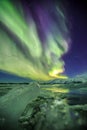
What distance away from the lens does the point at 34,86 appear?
291 cm

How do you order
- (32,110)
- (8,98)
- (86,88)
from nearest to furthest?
1. (32,110)
2. (8,98)
3. (86,88)

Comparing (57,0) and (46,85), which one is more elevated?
(57,0)

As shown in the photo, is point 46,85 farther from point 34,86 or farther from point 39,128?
point 39,128

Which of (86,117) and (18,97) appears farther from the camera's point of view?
(18,97)

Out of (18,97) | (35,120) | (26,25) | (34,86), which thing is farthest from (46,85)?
(26,25)

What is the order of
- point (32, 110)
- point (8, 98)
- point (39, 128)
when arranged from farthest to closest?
point (8, 98) < point (32, 110) < point (39, 128)

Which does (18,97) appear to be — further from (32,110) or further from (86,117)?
(86,117)

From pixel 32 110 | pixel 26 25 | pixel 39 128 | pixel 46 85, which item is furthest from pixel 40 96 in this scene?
pixel 26 25

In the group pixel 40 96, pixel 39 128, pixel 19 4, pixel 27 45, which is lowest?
pixel 39 128

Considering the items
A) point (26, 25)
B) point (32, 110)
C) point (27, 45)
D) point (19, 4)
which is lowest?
point (32, 110)

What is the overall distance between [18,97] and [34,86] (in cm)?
24

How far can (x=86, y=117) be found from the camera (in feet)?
8.67

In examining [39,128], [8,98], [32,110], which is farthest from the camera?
[8,98]

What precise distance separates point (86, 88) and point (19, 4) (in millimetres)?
1387
